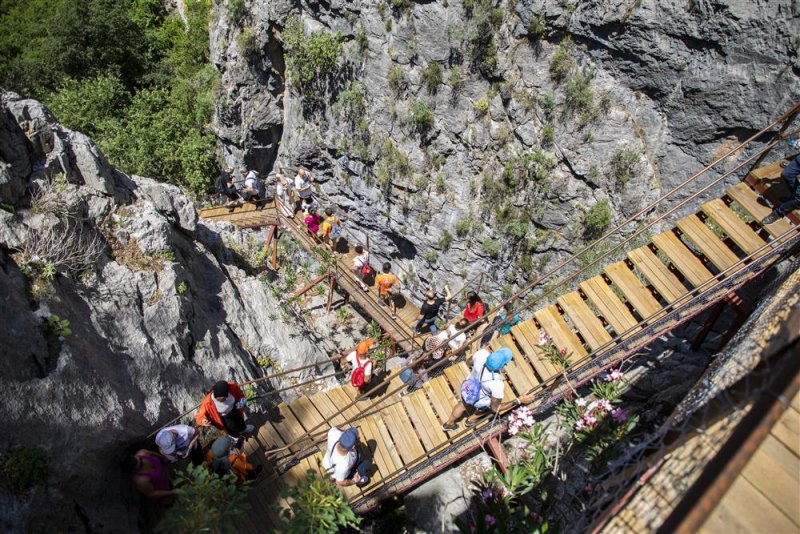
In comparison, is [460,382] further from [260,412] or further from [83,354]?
[83,354]

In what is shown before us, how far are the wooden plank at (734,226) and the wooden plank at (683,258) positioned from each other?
576mm

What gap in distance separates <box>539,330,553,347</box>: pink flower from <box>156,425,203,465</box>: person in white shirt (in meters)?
5.67

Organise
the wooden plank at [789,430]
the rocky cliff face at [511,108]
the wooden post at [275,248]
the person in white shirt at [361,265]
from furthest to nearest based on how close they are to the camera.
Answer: the wooden post at [275,248], the person in white shirt at [361,265], the rocky cliff face at [511,108], the wooden plank at [789,430]

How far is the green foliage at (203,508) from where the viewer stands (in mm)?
5125

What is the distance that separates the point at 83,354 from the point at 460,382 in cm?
589

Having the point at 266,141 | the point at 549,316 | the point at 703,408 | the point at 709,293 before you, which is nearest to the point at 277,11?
the point at 266,141

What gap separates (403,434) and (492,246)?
27.1ft

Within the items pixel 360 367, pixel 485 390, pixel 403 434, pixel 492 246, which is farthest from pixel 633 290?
pixel 492 246

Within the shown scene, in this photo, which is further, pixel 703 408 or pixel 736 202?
pixel 736 202

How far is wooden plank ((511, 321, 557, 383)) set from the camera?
680 cm

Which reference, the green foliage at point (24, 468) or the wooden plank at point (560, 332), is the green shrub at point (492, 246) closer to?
the wooden plank at point (560, 332)

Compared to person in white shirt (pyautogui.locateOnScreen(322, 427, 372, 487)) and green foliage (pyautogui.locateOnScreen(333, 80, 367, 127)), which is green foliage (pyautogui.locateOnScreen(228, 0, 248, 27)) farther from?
person in white shirt (pyautogui.locateOnScreen(322, 427, 372, 487))

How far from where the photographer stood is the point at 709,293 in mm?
6430

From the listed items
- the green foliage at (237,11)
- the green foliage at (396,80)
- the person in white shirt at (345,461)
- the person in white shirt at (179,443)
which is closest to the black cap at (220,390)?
the person in white shirt at (179,443)
